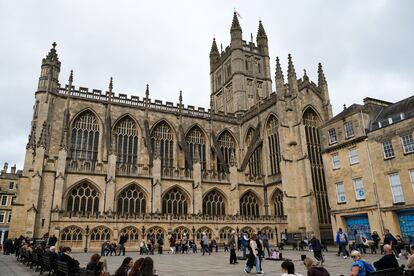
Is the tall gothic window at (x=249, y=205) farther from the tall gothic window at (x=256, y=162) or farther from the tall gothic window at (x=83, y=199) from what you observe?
the tall gothic window at (x=83, y=199)

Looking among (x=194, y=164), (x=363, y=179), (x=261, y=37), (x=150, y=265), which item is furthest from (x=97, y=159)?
(x=261, y=37)

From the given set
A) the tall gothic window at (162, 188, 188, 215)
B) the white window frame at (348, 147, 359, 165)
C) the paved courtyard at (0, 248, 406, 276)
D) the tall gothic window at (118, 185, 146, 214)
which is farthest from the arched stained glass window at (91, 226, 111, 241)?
the white window frame at (348, 147, 359, 165)

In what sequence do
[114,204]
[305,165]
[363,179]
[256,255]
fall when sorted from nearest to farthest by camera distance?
1. [256,255]
2. [363,179]
3. [114,204]
4. [305,165]

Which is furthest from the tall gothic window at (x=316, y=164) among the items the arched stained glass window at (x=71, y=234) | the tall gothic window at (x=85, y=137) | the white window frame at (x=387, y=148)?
the tall gothic window at (x=85, y=137)

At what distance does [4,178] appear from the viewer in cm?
5347

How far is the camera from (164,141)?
36.0 meters

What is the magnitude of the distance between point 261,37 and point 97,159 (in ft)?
117

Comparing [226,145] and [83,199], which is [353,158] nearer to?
[226,145]

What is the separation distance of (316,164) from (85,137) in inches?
920

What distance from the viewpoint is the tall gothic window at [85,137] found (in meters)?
31.7

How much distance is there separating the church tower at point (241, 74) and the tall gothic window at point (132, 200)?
20.8 m

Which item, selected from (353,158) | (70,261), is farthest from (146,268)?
(353,158)

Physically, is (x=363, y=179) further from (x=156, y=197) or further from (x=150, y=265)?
(x=150, y=265)

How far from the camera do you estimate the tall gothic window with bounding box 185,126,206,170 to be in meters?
37.2
